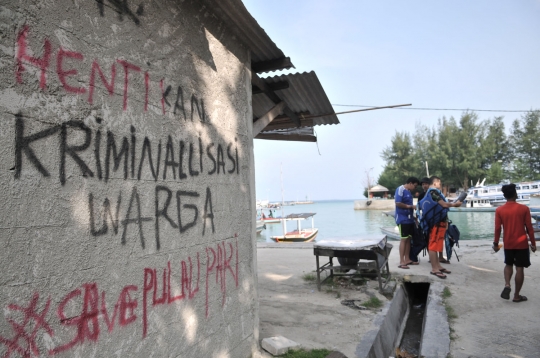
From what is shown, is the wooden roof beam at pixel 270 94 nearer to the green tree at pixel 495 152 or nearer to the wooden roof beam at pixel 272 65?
the wooden roof beam at pixel 272 65

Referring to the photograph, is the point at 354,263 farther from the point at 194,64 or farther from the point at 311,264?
the point at 194,64

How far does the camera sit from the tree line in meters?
47.3

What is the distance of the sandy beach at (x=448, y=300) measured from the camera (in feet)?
13.6

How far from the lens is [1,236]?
1.75 m

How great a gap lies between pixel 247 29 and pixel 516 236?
4867 mm

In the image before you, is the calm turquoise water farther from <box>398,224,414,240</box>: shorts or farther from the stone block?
the stone block

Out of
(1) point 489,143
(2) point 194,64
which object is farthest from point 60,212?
(1) point 489,143

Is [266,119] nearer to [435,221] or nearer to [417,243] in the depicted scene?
[435,221]

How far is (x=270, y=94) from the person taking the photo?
535 cm

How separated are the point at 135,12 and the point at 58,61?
823 millimetres

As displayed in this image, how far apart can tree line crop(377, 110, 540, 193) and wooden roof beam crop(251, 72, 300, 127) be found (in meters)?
46.1

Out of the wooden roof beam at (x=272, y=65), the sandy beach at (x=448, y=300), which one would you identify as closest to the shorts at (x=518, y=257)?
the sandy beach at (x=448, y=300)

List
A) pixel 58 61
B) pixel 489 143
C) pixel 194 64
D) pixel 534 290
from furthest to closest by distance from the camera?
pixel 489 143 < pixel 534 290 < pixel 194 64 < pixel 58 61

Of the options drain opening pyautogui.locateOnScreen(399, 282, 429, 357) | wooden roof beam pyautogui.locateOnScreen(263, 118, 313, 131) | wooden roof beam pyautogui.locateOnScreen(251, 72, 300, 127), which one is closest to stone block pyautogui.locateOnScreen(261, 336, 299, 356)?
drain opening pyautogui.locateOnScreen(399, 282, 429, 357)
